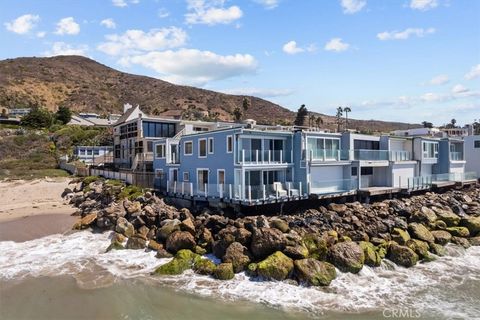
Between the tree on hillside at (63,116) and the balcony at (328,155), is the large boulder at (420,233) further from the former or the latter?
the tree on hillside at (63,116)

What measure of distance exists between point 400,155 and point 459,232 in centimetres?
1161

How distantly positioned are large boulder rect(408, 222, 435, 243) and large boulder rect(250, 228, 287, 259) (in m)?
10.1

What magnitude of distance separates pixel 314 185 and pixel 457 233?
10.4 meters

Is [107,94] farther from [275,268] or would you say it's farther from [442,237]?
[275,268]

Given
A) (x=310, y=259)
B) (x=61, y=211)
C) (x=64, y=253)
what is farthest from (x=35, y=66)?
(x=310, y=259)

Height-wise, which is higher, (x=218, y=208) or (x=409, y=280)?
(x=218, y=208)

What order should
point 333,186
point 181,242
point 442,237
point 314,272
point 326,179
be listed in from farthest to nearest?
point 326,179, point 333,186, point 442,237, point 181,242, point 314,272

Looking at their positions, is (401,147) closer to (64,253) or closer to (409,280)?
(409,280)

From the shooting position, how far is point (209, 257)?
21312 millimetres

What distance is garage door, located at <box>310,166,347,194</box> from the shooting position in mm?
28628

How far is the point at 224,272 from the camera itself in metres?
18.6

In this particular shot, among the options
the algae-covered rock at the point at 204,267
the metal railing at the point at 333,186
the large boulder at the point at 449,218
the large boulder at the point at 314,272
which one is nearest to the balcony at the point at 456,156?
the large boulder at the point at 449,218

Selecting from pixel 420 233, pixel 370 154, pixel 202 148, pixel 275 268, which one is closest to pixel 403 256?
pixel 420 233

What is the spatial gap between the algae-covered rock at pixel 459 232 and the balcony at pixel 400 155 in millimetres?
9658
